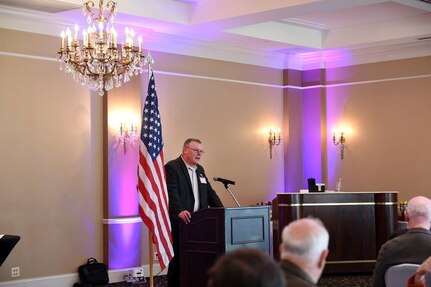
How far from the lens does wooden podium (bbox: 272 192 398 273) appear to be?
9867 mm

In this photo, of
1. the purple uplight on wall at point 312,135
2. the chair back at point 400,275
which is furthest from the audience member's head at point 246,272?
the purple uplight on wall at point 312,135

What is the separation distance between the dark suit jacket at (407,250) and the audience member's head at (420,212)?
39 millimetres

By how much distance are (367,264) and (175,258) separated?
392 cm

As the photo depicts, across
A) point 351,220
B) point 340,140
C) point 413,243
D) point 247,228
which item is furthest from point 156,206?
point 340,140

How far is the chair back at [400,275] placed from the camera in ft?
13.3

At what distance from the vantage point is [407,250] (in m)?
4.27

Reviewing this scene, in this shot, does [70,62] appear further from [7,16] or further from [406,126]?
[406,126]

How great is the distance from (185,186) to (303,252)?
4574 millimetres

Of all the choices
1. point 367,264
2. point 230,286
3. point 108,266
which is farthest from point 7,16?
point 230,286

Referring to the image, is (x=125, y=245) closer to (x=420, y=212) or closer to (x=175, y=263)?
(x=175, y=263)

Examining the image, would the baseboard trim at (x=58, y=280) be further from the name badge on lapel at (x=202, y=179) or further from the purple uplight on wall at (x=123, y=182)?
the name badge on lapel at (x=202, y=179)

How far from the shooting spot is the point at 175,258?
7.15m

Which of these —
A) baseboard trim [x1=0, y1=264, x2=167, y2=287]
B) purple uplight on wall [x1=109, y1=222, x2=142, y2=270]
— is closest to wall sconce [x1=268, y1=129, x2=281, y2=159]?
purple uplight on wall [x1=109, y1=222, x2=142, y2=270]

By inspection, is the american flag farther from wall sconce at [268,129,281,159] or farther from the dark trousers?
wall sconce at [268,129,281,159]
